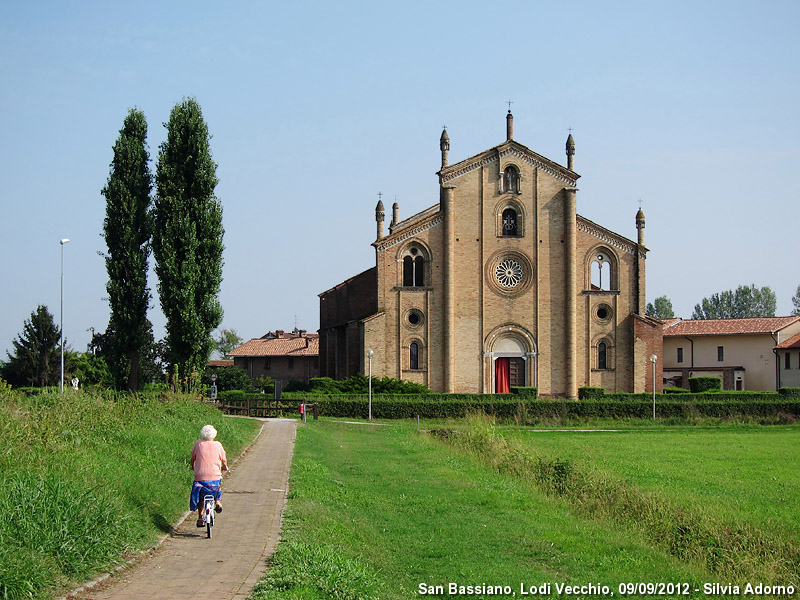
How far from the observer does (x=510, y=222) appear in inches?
2087

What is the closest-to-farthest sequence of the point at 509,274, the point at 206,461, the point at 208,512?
1. the point at 208,512
2. the point at 206,461
3. the point at 509,274

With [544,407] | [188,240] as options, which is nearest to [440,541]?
[188,240]

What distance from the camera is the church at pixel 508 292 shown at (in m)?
51.2

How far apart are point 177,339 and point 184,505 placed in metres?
21.4

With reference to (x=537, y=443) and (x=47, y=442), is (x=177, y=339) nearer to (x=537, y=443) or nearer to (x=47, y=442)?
(x=537, y=443)

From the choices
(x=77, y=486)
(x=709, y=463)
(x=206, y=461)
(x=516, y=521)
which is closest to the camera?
(x=77, y=486)

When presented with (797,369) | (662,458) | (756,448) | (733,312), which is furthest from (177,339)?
(733,312)

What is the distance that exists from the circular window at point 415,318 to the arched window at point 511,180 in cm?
918

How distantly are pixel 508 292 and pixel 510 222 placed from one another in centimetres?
434

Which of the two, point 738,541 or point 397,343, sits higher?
point 397,343

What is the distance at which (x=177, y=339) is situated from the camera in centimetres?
3534

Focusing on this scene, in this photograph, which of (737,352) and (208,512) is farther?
(737,352)

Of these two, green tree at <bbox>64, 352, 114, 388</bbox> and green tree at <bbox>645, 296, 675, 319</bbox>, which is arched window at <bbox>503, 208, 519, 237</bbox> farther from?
green tree at <bbox>645, 296, 675, 319</bbox>

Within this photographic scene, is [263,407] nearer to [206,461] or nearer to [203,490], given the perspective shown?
[206,461]
